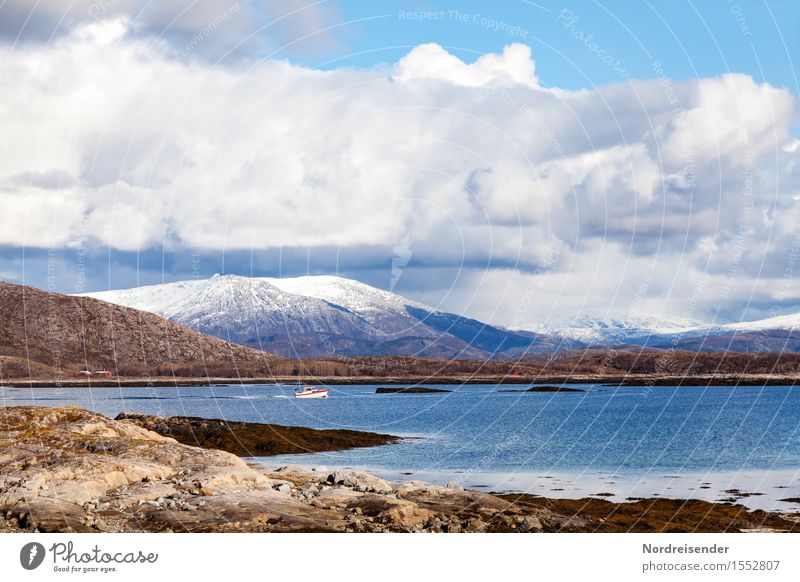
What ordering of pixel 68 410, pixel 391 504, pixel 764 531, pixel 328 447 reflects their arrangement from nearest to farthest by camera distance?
pixel 391 504, pixel 764 531, pixel 68 410, pixel 328 447

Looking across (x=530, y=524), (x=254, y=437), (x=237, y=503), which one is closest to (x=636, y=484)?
(x=530, y=524)

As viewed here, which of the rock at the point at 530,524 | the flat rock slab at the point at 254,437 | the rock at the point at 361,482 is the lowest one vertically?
the flat rock slab at the point at 254,437

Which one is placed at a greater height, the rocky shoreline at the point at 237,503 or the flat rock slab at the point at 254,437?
the rocky shoreline at the point at 237,503

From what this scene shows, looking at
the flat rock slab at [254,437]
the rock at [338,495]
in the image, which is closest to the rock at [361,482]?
the rock at [338,495]

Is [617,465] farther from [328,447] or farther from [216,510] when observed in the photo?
[216,510]

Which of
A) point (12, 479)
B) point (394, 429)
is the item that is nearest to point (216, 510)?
point (12, 479)

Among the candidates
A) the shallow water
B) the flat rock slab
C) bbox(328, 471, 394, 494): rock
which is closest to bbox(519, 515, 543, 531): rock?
bbox(328, 471, 394, 494): rock

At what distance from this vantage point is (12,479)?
42.8 m

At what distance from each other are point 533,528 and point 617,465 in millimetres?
45630

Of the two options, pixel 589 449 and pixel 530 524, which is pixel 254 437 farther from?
pixel 530 524

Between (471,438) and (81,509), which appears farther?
(471,438)

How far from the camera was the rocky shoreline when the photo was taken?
38.6 meters

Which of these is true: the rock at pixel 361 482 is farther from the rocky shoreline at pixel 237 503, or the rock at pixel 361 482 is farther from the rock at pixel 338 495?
the rock at pixel 338 495

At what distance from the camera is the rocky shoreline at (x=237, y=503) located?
38.6 m
